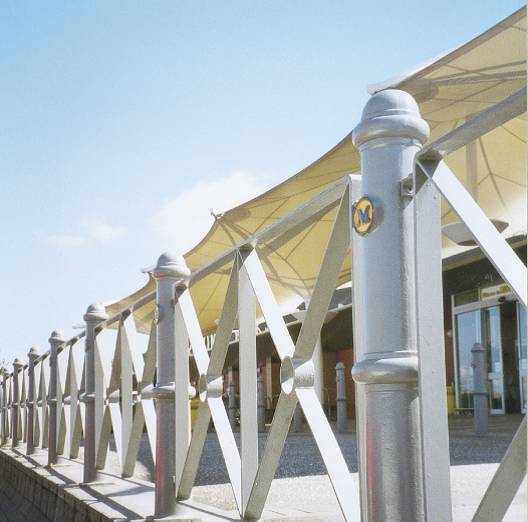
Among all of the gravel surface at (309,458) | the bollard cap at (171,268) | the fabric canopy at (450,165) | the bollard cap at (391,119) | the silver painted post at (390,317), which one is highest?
the fabric canopy at (450,165)

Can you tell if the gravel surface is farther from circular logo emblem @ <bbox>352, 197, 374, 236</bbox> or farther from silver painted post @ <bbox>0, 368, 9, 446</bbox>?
circular logo emblem @ <bbox>352, 197, 374, 236</bbox>

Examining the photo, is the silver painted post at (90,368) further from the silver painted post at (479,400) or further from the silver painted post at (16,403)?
the silver painted post at (16,403)

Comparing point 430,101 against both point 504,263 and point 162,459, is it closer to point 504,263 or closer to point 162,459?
point 162,459

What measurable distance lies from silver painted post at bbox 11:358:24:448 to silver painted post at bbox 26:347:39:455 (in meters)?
1.44

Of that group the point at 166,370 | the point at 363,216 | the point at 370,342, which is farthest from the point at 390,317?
the point at 166,370

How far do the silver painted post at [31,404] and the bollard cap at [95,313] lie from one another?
3523mm

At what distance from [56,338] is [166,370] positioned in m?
3.68

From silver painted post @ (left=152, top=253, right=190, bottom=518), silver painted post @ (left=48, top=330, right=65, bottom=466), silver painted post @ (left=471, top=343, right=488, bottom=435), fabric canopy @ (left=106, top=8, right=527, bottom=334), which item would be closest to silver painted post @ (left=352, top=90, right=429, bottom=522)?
silver painted post @ (left=152, top=253, right=190, bottom=518)

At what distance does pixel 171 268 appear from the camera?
3391mm

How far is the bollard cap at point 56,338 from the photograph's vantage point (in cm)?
671

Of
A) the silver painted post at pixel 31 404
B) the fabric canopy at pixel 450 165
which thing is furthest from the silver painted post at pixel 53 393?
the fabric canopy at pixel 450 165

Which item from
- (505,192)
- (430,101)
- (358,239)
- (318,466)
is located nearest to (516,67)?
(430,101)

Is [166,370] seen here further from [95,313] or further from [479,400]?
[479,400]

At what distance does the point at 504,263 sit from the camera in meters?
1.37
